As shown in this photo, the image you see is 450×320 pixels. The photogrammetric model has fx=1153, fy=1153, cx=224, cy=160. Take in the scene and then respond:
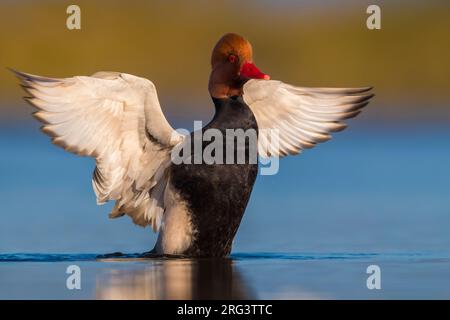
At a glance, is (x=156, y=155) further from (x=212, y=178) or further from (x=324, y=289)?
(x=324, y=289)

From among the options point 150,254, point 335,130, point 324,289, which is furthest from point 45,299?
point 335,130

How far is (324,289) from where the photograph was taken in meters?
6.82

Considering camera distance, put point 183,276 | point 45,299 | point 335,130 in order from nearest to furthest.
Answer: point 45,299 < point 183,276 < point 335,130

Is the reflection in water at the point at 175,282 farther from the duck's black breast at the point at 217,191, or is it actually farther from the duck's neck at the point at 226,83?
the duck's neck at the point at 226,83

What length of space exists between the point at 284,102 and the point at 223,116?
1.04 meters

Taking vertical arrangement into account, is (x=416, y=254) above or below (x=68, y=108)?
below

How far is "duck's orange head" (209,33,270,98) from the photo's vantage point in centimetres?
900

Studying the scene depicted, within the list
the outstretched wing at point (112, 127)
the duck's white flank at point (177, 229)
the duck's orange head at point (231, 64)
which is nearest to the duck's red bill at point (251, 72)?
the duck's orange head at point (231, 64)

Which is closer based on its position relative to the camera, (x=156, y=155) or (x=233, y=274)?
(x=233, y=274)

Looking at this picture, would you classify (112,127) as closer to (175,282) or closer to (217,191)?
(217,191)

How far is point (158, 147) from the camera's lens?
29.1ft

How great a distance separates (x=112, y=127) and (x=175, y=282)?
79.0 inches

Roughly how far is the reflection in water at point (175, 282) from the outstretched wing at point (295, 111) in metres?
1.76

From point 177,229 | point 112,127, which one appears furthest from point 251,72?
point 177,229
